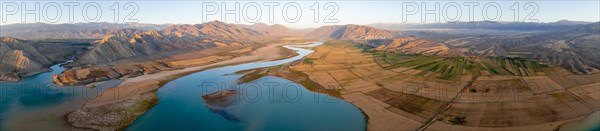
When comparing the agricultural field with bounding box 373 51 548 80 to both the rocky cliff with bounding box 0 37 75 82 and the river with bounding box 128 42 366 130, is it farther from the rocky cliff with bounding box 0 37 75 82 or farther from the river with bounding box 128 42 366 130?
the rocky cliff with bounding box 0 37 75 82

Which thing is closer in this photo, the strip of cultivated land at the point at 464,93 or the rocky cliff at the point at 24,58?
the strip of cultivated land at the point at 464,93

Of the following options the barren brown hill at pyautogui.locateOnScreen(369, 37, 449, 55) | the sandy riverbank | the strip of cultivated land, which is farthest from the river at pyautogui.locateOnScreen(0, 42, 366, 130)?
the barren brown hill at pyautogui.locateOnScreen(369, 37, 449, 55)

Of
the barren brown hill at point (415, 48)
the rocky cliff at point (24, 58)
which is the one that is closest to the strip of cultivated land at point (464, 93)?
the barren brown hill at point (415, 48)

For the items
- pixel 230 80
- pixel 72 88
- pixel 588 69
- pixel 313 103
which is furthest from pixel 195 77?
pixel 588 69

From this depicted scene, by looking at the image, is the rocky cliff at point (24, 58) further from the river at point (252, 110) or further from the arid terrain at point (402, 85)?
the river at point (252, 110)

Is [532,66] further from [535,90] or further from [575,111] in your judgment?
[575,111]

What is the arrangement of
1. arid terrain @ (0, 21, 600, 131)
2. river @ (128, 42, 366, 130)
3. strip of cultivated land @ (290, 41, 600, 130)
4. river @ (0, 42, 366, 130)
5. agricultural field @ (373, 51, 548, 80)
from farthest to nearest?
agricultural field @ (373, 51, 548, 80)
arid terrain @ (0, 21, 600, 131)
strip of cultivated land @ (290, 41, 600, 130)
river @ (128, 42, 366, 130)
river @ (0, 42, 366, 130)

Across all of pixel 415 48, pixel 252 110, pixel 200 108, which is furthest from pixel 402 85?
pixel 415 48

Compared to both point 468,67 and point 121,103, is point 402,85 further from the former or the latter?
point 121,103
